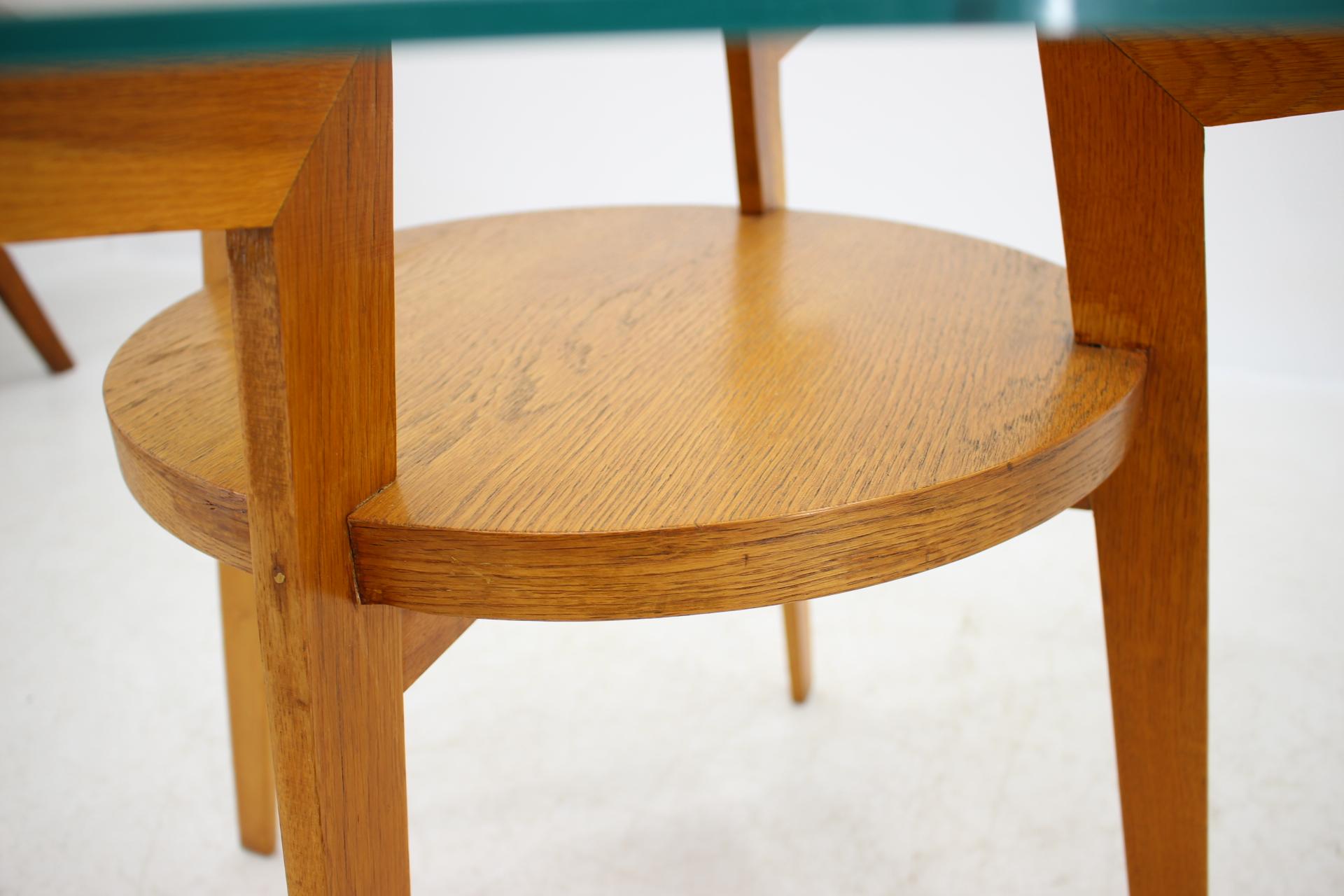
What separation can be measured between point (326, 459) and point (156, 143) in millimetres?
107

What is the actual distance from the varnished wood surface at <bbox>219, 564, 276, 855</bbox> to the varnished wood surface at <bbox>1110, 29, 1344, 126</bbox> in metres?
0.53

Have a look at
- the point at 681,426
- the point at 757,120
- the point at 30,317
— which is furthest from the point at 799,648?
the point at 30,317

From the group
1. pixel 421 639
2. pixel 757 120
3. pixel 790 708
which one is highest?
pixel 757 120

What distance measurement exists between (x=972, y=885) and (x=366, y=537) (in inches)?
20.2

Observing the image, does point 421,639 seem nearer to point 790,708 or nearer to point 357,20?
point 357,20

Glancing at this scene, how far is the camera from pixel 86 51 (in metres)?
0.16

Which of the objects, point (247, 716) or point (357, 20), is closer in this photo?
point (357, 20)

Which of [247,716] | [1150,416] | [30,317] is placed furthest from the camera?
[30,317]

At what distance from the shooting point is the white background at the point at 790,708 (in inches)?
29.7

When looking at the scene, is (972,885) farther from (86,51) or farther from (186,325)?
(86,51)

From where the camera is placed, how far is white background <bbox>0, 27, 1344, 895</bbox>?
76 cm

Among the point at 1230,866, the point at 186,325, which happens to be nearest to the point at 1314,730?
the point at 1230,866

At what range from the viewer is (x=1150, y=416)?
1.63ft

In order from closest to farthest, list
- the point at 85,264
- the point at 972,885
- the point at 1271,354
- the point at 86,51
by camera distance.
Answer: the point at 86,51 < the point at 972,885 < the point at 1271,354 < the point at 85,264
